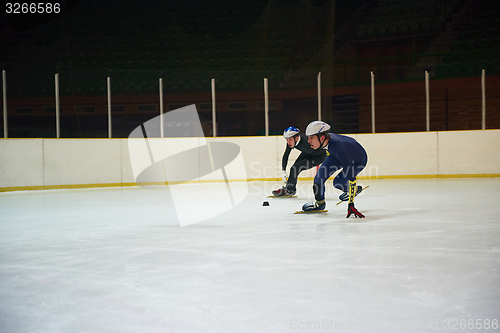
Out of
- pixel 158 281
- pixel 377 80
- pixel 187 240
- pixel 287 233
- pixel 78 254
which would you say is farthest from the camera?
pixel 377 80

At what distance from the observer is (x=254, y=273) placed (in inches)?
103

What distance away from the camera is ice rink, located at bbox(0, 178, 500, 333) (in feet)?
6.21

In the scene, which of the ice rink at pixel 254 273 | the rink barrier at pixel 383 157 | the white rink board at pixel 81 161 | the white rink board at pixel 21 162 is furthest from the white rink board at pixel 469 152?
the white rink board at pixel 21 162

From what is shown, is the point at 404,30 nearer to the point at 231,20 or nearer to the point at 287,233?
the point at 231,20

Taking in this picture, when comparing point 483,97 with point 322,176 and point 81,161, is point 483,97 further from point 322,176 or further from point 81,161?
point 81,161

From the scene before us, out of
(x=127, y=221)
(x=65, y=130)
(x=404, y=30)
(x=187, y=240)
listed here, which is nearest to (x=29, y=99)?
(x=65, y=130)

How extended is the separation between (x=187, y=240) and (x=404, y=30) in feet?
54.4

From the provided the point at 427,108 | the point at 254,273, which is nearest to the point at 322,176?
the point at 254,273

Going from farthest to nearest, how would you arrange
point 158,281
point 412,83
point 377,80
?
point 412,83 < point 377,80 < point 158,281

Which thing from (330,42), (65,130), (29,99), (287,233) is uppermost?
(330,42)

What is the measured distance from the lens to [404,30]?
18000 millimetres

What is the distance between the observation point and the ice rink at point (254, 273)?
1894 millimetres

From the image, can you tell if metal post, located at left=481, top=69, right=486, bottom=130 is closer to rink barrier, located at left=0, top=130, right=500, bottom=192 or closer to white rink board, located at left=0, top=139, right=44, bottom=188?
rink barrier, located at left=0, top=130, right=500, bottom=192

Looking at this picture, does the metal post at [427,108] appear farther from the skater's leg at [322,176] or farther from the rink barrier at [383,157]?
the skater's leg at [322,176]
